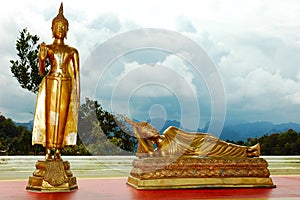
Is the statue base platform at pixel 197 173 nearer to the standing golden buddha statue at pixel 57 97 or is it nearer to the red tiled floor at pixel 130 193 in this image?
the red tiled floor at pixel 130 193

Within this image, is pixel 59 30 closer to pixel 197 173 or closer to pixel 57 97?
pixel 57 97

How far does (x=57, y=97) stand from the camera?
3732 millimetres

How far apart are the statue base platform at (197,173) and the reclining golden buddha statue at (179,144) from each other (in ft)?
0.27

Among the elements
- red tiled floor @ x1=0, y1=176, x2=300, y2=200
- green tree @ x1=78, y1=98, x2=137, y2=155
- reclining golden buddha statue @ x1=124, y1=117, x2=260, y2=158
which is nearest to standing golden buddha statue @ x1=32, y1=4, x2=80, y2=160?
red tiled floor @ x1=0, y1=176, x2=300, y2=200

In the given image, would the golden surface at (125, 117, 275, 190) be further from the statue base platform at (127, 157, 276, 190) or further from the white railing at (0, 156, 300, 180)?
the white railing at (0, 156, 300, 180)

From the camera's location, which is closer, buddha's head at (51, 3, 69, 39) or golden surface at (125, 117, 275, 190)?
buddha's head at (51, 3, 69, 39)

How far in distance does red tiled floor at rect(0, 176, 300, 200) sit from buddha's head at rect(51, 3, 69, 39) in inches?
57.2

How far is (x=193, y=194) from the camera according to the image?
3652 mm

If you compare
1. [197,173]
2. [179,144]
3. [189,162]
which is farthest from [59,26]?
[197,173]

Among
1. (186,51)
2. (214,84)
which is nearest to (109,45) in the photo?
(186,51)

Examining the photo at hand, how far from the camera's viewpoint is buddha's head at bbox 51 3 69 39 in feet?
12.5

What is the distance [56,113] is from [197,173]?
1.47m

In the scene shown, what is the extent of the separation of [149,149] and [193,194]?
25.9 inches

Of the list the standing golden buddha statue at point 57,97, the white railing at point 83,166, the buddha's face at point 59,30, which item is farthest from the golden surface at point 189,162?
the white railing at point 83,166
